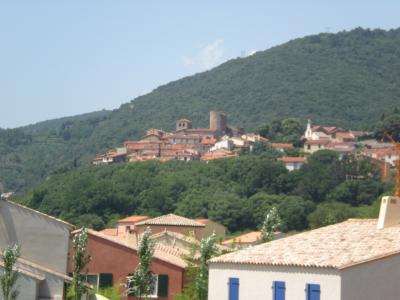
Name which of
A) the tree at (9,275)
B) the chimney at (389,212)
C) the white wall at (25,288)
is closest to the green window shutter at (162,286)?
the white wall at (25,288)

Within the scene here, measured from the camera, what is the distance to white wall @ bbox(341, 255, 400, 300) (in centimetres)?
2786

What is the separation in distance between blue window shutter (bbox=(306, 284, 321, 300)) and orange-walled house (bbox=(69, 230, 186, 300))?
32.2 ft

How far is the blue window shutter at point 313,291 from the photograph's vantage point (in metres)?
28.3

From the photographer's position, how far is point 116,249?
3809 centimetres

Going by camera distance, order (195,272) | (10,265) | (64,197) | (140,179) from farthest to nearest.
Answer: (140,179), (64,197), (195,272), (10,265)

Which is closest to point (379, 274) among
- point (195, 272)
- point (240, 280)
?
point (240, 280)

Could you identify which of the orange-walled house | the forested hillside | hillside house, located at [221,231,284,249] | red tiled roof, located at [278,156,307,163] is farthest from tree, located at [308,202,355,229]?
the orange-walled house

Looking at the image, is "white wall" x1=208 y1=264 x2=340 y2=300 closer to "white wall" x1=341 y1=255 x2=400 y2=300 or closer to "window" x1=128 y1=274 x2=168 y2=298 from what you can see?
"white wall" x1=341 y1=255 x2=400 y2=300

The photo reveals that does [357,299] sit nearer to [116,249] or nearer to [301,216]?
[116,249]

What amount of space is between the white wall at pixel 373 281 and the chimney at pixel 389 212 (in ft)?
8.89

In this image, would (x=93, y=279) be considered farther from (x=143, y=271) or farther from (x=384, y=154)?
(x=384, y=154)

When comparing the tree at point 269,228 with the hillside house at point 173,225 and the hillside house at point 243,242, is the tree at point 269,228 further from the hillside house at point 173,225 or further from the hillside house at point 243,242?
the hillside house at point 173,225

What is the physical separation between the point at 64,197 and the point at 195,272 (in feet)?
370

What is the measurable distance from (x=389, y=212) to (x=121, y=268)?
34.9 feet
